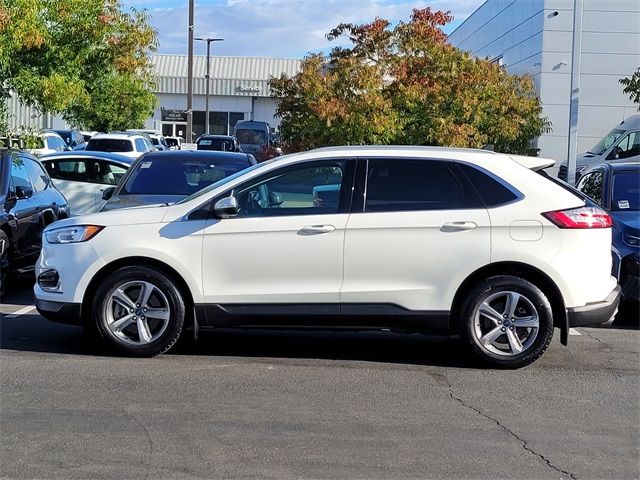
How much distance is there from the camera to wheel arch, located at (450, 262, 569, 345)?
7.20 meters

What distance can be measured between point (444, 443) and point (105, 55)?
13.0 m

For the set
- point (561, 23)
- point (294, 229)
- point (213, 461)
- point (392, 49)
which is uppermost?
point (561, 23)

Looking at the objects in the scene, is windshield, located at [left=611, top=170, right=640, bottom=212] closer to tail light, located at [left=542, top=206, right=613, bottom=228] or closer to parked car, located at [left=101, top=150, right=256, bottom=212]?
tail light, located at [left=542, top=206, right=613, bottom=228]

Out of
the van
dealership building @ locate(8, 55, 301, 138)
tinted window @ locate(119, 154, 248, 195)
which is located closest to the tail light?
tinted window @ locate(119, 154, 248, 195)

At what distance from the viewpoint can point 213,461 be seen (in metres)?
5.09

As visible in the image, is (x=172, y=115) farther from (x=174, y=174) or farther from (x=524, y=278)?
(x=524, y=278)

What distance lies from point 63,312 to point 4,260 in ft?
10.5

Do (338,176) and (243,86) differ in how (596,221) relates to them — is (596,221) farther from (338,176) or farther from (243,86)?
(243,86)

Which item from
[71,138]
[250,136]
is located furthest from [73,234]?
[250,136]

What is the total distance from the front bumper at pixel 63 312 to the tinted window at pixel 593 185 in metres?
6.25

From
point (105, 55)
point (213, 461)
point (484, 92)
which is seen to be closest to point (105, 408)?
point (213, 461)

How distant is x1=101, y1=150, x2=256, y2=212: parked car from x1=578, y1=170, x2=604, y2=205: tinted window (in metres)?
4.34

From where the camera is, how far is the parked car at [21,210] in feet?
33.8

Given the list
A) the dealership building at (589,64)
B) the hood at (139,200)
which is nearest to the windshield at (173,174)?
the hood at (139,200)
